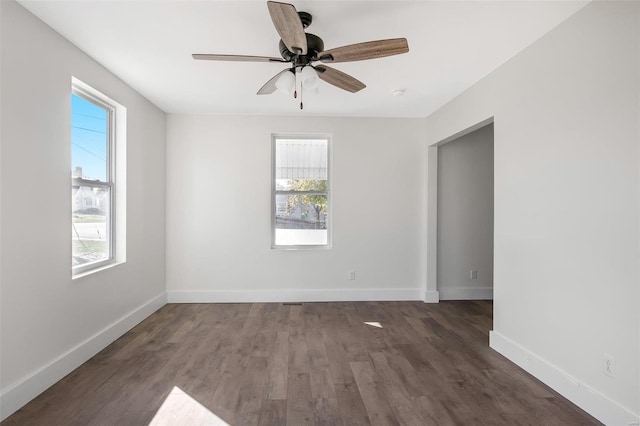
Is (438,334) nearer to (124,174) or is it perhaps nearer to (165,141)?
(124,174)

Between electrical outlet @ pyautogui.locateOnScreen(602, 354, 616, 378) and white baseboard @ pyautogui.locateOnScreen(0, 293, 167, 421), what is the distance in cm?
356

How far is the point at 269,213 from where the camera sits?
4.39 metres

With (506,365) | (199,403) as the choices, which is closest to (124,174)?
(199,403)

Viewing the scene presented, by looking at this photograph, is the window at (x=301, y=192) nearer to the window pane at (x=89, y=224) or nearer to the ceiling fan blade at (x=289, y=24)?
the window pane at (x=89, y=224)

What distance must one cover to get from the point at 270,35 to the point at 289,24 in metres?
0.71

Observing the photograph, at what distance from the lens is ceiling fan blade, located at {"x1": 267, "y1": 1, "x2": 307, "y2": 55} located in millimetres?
1521

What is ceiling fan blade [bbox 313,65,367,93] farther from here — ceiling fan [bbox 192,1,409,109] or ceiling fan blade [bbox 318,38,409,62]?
ceiling fan blade [bbox 318,38,409,62]

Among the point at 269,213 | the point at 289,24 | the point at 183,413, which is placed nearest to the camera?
the point at 289,24

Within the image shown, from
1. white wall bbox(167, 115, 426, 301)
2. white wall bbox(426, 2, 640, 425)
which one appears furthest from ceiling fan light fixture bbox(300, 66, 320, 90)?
white wall bbox(167, 115, 426, 301)

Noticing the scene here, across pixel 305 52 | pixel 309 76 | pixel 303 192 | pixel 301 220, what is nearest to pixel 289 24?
pixel 305 52

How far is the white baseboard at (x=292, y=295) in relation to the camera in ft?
14.3

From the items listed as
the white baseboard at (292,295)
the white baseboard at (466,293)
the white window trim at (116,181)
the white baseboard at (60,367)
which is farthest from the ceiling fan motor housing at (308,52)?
the white baseboard at (466,293)

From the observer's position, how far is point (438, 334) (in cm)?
327

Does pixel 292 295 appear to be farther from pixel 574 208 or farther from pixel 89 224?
pixel 574 208
